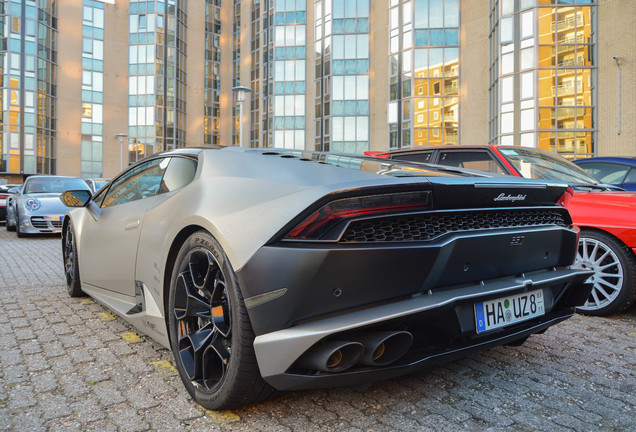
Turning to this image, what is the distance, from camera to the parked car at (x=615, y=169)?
654 centimetres

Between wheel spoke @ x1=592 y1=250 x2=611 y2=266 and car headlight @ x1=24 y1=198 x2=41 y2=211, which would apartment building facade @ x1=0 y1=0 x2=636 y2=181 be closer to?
car headlight @ x1=24 y1=198 x2=41 y2=211

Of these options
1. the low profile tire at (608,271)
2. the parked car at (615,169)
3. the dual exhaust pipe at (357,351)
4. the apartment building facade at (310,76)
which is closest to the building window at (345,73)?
the apartment building facade at (310,76)

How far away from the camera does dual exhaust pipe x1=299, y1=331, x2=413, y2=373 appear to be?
1809mm

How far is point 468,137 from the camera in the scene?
95.1 ft

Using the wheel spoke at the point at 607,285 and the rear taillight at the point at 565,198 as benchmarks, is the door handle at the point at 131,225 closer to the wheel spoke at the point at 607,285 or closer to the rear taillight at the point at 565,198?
the rear taillight at the point at 565,198

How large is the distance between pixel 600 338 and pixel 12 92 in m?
44.7

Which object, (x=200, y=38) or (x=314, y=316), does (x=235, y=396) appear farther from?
(x=200, y=38)

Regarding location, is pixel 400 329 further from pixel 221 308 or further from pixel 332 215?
pixel 221 308

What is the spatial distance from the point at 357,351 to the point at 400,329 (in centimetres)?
21

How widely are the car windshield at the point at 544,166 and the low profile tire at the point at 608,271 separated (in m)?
1.03

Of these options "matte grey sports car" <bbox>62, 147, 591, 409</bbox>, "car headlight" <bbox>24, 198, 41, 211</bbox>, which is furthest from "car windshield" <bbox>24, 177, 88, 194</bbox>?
"matte grey sports car" <bbox>62, 147, 591, 409</bbox>

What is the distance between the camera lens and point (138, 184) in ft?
11.2

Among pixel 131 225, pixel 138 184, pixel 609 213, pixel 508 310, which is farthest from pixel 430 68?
pixel 508 310

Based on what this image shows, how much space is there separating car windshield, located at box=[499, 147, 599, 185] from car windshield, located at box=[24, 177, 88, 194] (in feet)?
35.2
